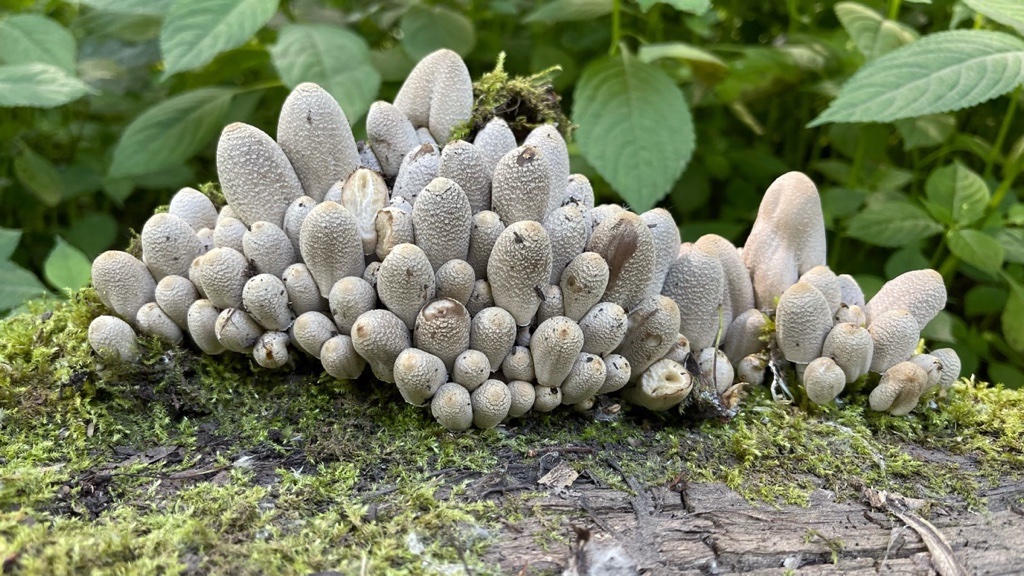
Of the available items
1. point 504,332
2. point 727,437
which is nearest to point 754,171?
point 727,437

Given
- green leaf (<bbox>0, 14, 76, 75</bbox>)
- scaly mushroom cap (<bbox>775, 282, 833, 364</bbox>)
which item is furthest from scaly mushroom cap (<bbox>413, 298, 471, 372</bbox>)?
green leaf (<bbox>0, 14, 76, 75</bbox>)

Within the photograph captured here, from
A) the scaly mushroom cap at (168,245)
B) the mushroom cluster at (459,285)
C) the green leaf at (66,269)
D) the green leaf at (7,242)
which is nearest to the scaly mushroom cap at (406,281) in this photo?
the mushroom cluster at (459,285)

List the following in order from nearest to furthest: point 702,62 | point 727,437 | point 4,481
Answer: point 4,481, point 727,437, point 702,62

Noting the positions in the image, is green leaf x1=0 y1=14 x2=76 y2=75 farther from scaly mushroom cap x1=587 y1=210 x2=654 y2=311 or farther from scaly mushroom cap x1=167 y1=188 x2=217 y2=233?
scaly mushroom cap x1=587 y1=210 x2=654 y2=311

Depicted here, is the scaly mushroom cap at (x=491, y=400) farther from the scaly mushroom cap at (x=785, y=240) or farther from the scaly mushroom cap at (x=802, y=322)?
the scaly mushroom cap at (x=785, y=240)

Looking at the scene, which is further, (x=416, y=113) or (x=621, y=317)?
(x=416, y=113)

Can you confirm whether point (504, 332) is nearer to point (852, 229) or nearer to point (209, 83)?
point (852, 229)
